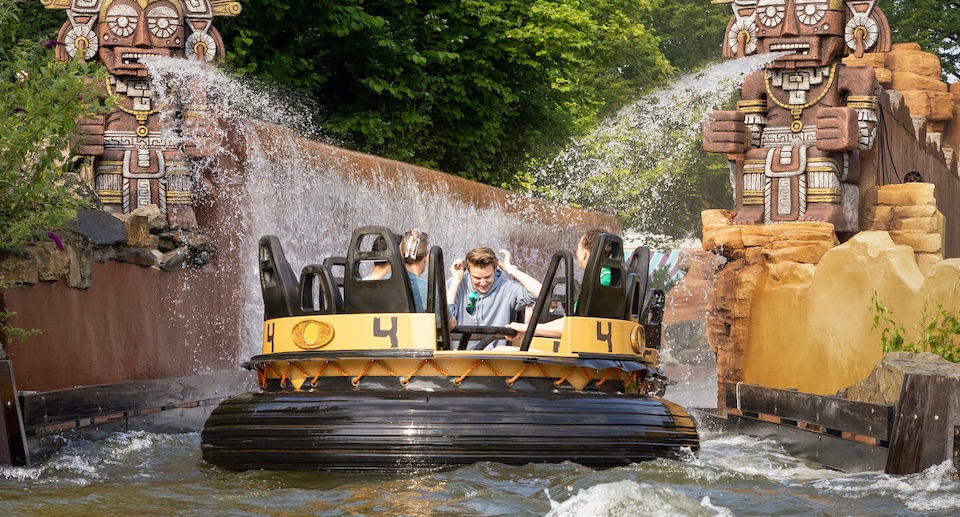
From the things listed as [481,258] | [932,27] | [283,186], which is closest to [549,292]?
[481,258]

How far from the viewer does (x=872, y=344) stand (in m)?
10.9

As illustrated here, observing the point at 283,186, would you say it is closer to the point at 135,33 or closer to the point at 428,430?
the point at 135,33

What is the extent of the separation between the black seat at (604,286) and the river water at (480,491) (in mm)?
956

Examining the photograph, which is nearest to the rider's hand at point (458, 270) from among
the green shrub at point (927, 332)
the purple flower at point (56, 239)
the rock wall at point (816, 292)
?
the purple flower at point (56, 239)

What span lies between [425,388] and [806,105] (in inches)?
284

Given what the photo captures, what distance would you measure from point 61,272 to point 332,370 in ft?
8.32

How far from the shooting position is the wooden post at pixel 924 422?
25.7 feet

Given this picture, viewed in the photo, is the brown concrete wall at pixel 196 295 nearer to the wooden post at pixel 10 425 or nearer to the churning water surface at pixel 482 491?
the wooden post at pixel 10 425

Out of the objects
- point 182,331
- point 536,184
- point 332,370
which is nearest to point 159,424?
point 182,331

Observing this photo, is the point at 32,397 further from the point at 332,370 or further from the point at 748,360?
the point at 748,360

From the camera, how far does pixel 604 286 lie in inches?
332

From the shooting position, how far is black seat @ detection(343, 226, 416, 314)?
7.91 metres

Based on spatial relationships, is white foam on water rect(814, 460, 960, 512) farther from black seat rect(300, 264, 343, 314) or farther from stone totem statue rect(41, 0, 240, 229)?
stone totem statue rect(41, 0, 240, 229)

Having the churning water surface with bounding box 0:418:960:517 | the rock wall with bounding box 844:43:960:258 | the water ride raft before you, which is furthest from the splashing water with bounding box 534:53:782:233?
the churning water surface with bounding box 0:418:960:517
